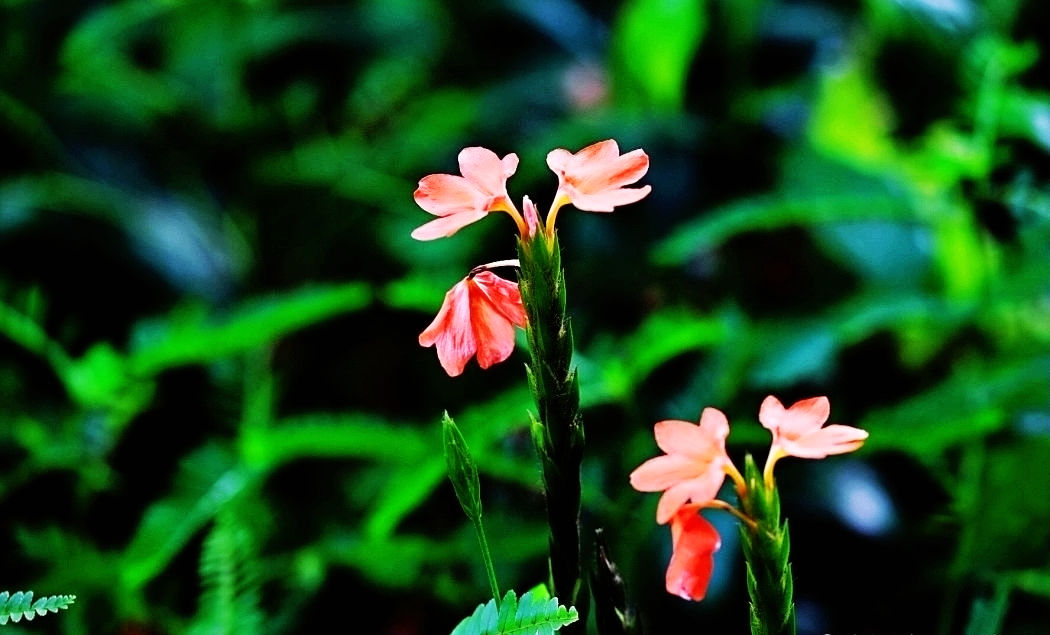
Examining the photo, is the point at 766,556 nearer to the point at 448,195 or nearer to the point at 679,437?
the point at 679,437

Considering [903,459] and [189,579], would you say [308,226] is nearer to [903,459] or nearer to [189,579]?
[189,579]

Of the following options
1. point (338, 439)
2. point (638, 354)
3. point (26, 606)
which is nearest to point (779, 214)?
point (638, 354)

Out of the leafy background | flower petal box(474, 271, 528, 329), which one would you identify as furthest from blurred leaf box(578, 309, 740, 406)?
flower petal box(474, 271, 528, 329)

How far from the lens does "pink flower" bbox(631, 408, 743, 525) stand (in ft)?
0.89

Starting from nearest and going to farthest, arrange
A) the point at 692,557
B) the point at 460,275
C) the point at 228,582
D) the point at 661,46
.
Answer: the point at 692,557, the point at 228,582, the point at 460,275, the point at 661,46

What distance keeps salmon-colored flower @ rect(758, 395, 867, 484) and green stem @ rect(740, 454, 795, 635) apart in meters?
0.01

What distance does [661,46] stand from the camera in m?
1.11

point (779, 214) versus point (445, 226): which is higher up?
point (779, 214)

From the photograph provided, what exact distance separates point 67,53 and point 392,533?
2.77 feet

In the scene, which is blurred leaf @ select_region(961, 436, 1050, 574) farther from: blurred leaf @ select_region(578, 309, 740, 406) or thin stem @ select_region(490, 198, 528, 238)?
thin stem @ select_region(490, 198, 528, 238)

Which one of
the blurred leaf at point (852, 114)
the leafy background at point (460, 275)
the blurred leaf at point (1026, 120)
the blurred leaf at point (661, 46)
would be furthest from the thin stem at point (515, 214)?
the blurred leaf at point (852, 114)

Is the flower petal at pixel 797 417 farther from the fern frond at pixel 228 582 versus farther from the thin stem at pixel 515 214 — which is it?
the fern frond at pixel 228 582

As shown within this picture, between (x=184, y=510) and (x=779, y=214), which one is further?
(x=779, y=214)

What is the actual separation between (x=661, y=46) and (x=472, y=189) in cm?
87
